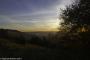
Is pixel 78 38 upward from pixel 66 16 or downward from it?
downward

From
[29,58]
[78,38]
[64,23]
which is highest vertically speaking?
[64,23]

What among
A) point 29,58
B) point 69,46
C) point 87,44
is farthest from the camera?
point 69,46

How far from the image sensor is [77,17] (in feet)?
113

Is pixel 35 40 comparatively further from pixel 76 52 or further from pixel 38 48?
pixel 76 52

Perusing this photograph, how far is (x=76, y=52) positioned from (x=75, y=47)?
2.44 m

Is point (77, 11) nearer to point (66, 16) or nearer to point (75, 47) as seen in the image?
point (66, 16)

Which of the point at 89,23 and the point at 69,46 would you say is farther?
the point at 69,46

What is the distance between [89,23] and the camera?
3325 cm

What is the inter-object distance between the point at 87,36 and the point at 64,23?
4407 millimetres

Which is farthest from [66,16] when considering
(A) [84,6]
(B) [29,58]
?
(B) [29,58]

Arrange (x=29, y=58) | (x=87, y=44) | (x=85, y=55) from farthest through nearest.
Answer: (x=87, y=44) → (x=85, y=55) → (x=29, y=58)

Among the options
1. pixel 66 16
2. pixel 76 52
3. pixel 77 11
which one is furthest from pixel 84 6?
pixel 76 52

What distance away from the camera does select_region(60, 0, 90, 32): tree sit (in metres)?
33.4

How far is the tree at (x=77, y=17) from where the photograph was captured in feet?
110
